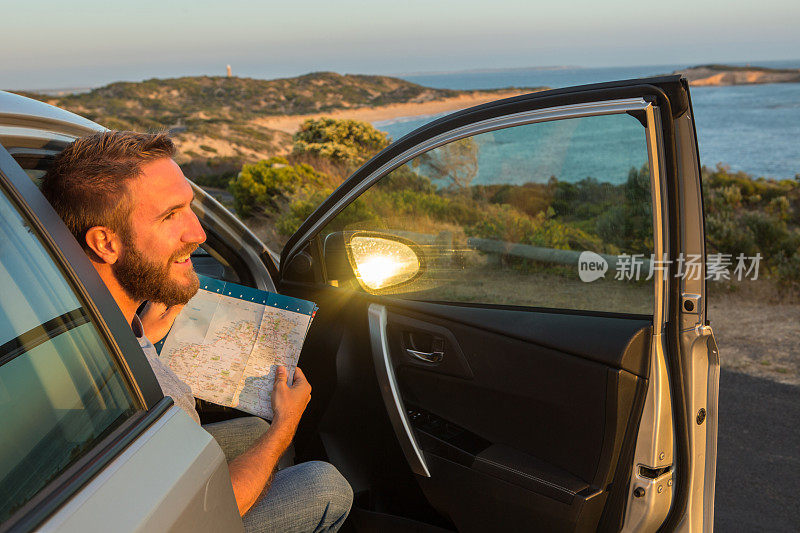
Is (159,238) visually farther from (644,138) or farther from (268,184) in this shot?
(268,184)

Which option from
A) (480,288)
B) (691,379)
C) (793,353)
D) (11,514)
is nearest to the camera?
(11,514)

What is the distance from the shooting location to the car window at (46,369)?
3.57 ft

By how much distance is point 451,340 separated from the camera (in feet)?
7.35

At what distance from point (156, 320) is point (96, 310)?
3.53 ft

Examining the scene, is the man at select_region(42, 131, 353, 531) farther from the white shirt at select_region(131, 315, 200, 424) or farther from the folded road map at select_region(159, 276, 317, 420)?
the folded road map at select_region(159, 276, 317, 420)

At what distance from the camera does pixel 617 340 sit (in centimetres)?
183

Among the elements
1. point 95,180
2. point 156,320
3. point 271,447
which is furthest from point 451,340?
point 95,180

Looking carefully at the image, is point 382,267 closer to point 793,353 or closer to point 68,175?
point 68,175

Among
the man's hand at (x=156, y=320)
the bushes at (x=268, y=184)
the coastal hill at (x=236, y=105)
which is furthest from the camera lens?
the coastal hill at (x=236, y=105)

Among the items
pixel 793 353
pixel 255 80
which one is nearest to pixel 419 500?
pixel 793 353

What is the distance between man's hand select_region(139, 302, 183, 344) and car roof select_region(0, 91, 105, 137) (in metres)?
0.61

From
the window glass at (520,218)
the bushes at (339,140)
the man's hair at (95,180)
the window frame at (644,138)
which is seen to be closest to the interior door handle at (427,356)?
the window glass at (520,218)

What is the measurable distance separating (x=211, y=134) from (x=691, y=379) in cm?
2997

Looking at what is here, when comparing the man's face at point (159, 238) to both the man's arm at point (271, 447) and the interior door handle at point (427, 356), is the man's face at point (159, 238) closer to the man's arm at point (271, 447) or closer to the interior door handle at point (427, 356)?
the man's arm at point (271, 447)
